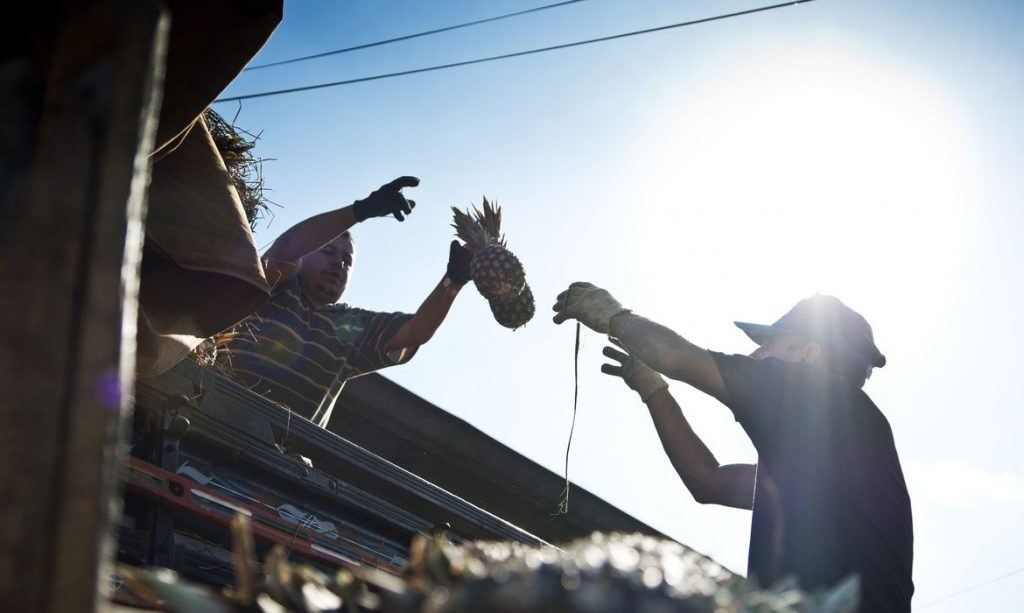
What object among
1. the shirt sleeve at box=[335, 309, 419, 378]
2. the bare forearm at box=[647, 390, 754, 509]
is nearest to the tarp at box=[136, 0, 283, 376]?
the bare forearm at box=[647, 390, 754, 509]

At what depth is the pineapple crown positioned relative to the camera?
566 centimetres

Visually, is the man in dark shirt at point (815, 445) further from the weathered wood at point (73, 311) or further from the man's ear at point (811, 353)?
the weathered wood at point (73, 311)

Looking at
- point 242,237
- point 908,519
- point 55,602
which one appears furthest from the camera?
point 908,519

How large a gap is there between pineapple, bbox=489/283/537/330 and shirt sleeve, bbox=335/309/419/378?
19.0 inches

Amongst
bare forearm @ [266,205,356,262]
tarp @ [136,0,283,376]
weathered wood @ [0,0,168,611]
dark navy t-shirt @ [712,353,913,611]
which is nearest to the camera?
weathered wood @ [0,0,168,611]

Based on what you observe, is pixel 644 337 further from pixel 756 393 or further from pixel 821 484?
pixel 821 484

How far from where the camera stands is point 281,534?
3.39m

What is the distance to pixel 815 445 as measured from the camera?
8.79 ft

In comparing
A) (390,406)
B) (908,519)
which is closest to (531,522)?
(390,406)

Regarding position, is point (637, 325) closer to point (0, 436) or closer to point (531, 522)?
point (0, 436)

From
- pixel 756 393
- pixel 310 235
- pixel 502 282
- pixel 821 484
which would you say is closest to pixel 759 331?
pixel 756 393

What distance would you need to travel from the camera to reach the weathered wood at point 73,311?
653mm

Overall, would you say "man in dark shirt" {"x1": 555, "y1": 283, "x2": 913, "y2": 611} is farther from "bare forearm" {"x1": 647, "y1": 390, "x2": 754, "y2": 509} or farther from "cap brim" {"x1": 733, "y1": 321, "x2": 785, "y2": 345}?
"bare forearm" {"x1": 647, "y1": 390, "x2": 754, "y2": 509}

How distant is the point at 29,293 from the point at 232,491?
9.55 ft
